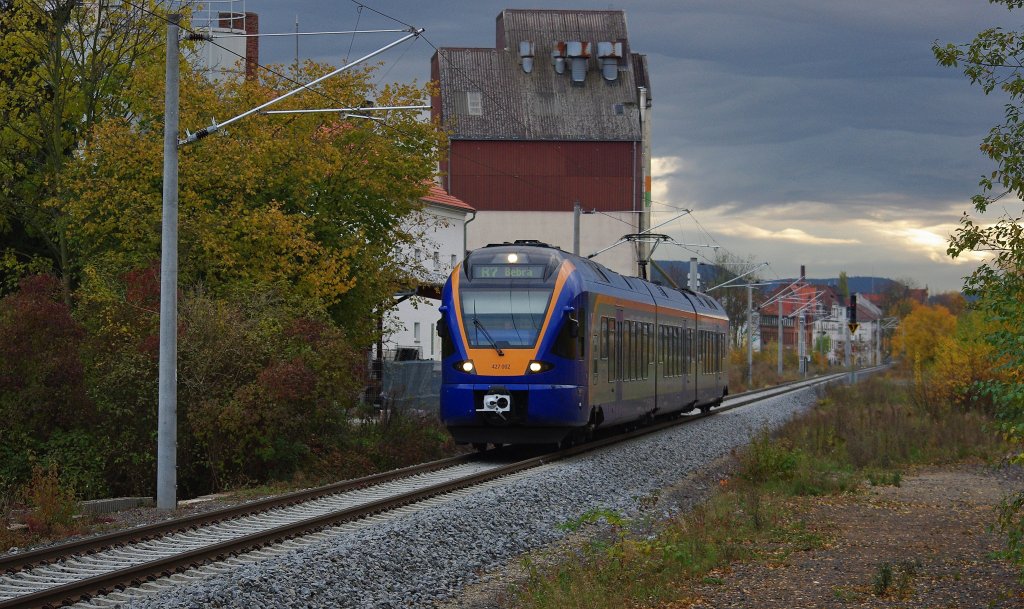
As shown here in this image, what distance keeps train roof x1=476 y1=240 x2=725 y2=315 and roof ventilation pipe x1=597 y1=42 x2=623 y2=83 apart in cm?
4292

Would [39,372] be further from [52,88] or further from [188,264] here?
[52,88]

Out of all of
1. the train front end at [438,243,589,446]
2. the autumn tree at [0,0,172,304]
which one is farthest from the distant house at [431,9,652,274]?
the train front end at [438,243,589,446]

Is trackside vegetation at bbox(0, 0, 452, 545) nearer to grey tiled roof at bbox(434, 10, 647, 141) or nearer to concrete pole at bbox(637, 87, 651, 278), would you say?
grey tiled roof at bbox(434, 10, 647, 141)

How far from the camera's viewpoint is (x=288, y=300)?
83.0 feet

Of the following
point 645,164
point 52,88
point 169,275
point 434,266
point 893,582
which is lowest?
point 893,582

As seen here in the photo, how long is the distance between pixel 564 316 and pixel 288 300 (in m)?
5.99

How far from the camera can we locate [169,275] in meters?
18.2

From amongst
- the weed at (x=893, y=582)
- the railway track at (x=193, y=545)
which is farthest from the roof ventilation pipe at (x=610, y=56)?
the weed at (x=893, y=582)

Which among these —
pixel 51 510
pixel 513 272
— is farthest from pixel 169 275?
pixel 513 272

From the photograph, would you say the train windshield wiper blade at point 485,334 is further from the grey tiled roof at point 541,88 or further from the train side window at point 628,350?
the grey tiled roof at point 541,88

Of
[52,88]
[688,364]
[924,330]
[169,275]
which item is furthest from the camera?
[924,330]

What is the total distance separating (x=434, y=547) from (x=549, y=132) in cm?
6661

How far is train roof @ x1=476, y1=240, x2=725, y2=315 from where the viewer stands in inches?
929

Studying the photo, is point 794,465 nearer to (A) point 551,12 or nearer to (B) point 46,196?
(B) point 46,196
